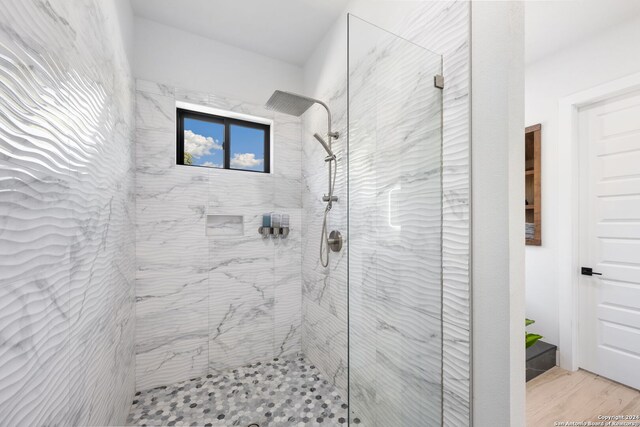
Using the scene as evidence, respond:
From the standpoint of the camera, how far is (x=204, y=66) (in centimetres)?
204

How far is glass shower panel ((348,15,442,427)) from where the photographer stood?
0.99m

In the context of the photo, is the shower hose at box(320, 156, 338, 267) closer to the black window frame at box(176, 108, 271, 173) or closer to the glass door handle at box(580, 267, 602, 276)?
the black window frame at box(176, 108, 271, 173)

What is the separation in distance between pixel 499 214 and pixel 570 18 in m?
1.92

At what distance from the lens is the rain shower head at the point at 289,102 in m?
1.67

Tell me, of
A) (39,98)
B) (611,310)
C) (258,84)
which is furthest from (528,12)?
(39,98)

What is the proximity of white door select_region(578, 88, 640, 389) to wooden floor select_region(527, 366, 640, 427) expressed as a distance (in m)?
0.12

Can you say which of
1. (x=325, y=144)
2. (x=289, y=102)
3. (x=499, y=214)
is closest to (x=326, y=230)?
(x=325, y=144)

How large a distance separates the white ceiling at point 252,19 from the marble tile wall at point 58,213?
638 millimetres

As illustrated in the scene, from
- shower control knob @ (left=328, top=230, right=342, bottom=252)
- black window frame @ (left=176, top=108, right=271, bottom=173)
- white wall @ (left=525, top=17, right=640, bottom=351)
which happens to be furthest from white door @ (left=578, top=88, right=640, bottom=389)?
black window frame @ (left=176, top=108, right=271, bottom=173)

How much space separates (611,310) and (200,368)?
121 inches

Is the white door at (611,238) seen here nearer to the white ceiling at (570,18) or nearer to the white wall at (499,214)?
the white ceiling at (570,18)

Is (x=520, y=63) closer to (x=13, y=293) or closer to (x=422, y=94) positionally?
(x=422, y=94)

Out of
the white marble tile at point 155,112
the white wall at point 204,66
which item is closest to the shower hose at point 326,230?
the white wall at point 204,66

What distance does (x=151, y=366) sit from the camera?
6.07 feet
